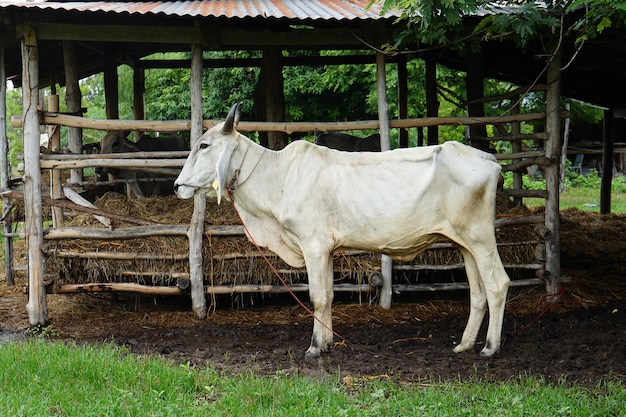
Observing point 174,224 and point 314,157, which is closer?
point 314,157

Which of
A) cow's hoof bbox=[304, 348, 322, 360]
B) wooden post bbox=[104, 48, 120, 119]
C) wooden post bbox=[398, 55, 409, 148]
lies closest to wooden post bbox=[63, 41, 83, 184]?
wooden post bbox=[104, 48, 120, 119]

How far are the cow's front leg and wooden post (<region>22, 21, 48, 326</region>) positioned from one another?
349 cm

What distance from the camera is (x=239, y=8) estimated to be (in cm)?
887

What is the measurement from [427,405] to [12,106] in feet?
68.3

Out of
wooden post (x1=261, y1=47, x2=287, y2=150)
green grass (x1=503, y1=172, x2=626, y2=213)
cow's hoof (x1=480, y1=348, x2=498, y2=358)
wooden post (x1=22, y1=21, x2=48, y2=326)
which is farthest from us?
green grass (x1=503, y1=172, x2=626, y2=213)

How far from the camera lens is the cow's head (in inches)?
274

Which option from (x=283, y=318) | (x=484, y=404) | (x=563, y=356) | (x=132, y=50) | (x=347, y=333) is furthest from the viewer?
(x=132, y=50)

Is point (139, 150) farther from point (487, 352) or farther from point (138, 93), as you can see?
point (487, 352)

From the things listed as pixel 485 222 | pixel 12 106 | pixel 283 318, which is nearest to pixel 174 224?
pixel 283 318

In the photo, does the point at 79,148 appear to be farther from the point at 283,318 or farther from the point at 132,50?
the point at 283,318

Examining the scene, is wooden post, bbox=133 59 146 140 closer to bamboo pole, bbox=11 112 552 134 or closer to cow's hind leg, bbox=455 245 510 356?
bamboo pole, bbox=11 112 552 134

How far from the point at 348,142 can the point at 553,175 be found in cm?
472

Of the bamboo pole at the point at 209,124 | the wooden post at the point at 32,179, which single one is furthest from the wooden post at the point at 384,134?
the wooden post at the point at 32,179

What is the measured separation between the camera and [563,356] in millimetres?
6836
